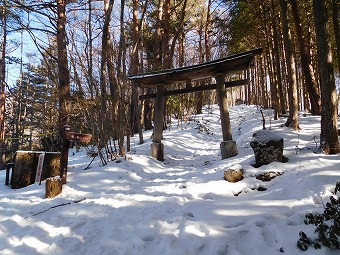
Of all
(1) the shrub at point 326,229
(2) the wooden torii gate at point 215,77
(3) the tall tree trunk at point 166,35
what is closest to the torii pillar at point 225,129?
(2) the wooden torii gate at point 215,77

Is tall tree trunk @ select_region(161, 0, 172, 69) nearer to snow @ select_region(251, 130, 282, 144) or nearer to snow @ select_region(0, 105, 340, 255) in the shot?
snow @ select_region(251, 130, 282, 144)

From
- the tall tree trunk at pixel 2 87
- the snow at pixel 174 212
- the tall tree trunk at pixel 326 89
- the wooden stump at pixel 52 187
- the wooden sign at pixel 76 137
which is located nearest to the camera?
the snow at pixel 174 212

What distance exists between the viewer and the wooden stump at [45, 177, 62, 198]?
4.86 metres

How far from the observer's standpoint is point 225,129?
25.2 feet

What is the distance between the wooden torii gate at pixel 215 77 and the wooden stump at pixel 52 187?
12.4 feet

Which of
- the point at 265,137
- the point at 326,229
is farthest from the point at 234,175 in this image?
the point at 326,229

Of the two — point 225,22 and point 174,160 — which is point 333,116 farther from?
point 225,22

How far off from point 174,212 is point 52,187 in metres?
2.56

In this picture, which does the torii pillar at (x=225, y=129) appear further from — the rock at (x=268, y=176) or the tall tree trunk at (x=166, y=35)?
the tall tree trunk at (x=166, y=35)

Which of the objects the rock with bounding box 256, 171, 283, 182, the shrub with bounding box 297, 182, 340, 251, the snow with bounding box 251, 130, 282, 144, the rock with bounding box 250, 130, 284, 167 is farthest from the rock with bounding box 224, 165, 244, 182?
the shrub with bounding box 297, 182, 340, 251

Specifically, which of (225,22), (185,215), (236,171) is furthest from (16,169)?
(225,22)

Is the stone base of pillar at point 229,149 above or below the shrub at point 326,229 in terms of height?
above

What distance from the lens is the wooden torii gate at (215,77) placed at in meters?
7.26

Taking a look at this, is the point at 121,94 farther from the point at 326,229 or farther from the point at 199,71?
the point at 326,229
